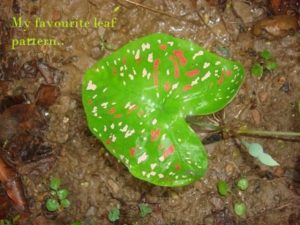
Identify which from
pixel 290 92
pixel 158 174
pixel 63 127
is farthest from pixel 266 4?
pixel 63 127

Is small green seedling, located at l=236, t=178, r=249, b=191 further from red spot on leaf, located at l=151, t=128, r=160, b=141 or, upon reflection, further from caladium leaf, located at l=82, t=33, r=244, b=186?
red spot on leaf, located at l=151, t=128, r=160, b=141

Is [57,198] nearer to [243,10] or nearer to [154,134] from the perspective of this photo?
[154,134]

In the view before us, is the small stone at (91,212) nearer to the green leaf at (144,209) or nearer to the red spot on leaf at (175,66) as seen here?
the green leaf at (144,209)

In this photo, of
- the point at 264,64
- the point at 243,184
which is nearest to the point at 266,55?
the point at 264,64

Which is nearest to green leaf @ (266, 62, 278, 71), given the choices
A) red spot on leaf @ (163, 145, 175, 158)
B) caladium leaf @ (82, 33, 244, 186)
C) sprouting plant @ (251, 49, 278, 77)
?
sprouting plant @ (251, 49, 278, 77)

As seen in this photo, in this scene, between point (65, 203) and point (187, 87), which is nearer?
point (187, 87)

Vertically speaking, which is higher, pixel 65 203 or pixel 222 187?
pixel 222 187

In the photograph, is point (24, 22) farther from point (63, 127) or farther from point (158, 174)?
point (158, 174)
